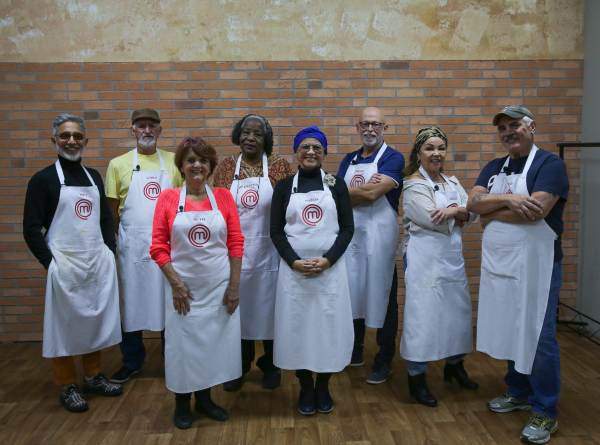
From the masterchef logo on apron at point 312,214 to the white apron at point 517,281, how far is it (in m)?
0.94

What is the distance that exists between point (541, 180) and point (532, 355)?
2.94ft

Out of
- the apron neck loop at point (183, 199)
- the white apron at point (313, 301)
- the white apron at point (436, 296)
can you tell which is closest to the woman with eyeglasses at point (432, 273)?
the white apron at point (436, 296)

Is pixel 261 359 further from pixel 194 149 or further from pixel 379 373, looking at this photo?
pixel 194 149

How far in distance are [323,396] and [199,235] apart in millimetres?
1171

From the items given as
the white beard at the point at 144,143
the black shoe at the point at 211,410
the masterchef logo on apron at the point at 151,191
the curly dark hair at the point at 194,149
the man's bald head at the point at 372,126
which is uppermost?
the man's bald head at the point at 372,126

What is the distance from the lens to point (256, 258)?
2.87 meters

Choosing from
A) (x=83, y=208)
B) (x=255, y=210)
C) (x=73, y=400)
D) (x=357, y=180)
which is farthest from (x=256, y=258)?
(x=73, y=400)

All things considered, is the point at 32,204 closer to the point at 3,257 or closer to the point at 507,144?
the point at 3,257

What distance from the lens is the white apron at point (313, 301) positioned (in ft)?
8.42

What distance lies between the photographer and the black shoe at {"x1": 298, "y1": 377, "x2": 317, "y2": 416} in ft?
8.57

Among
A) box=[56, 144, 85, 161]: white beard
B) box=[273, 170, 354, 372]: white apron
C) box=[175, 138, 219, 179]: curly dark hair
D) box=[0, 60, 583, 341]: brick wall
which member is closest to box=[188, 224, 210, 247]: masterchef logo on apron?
box=[175, 138, 219, 179]: curly dark hair

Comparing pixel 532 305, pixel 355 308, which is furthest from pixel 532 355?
pixel 355 308

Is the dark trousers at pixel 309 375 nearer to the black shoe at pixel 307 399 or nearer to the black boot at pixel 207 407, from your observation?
the black shoe at pixel 307 399

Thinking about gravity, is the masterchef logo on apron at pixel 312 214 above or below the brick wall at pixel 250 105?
below
